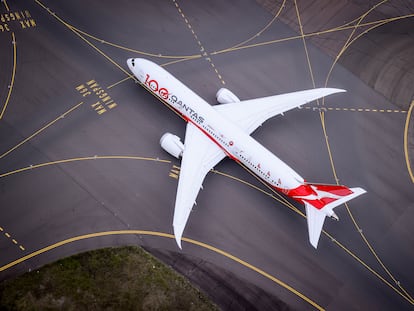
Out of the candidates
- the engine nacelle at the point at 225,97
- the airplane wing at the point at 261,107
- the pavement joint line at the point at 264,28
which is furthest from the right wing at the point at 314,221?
the pavement joint line at the point at 264,28

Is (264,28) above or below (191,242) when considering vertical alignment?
above

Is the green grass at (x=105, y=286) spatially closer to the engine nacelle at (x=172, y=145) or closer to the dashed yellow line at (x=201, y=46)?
the engine nacelle at (x=172, y=145)

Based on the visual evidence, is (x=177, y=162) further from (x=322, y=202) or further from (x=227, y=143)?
(x=322, y=202)

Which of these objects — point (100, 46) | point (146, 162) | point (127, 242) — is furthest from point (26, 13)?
point (127, 242)

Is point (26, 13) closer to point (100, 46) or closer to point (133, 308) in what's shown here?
point (100, 46)

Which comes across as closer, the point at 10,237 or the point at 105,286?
the point at 105,286

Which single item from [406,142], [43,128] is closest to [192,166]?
[43,128]

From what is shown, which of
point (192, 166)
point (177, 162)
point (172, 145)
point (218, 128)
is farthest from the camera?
point (177, 162)
